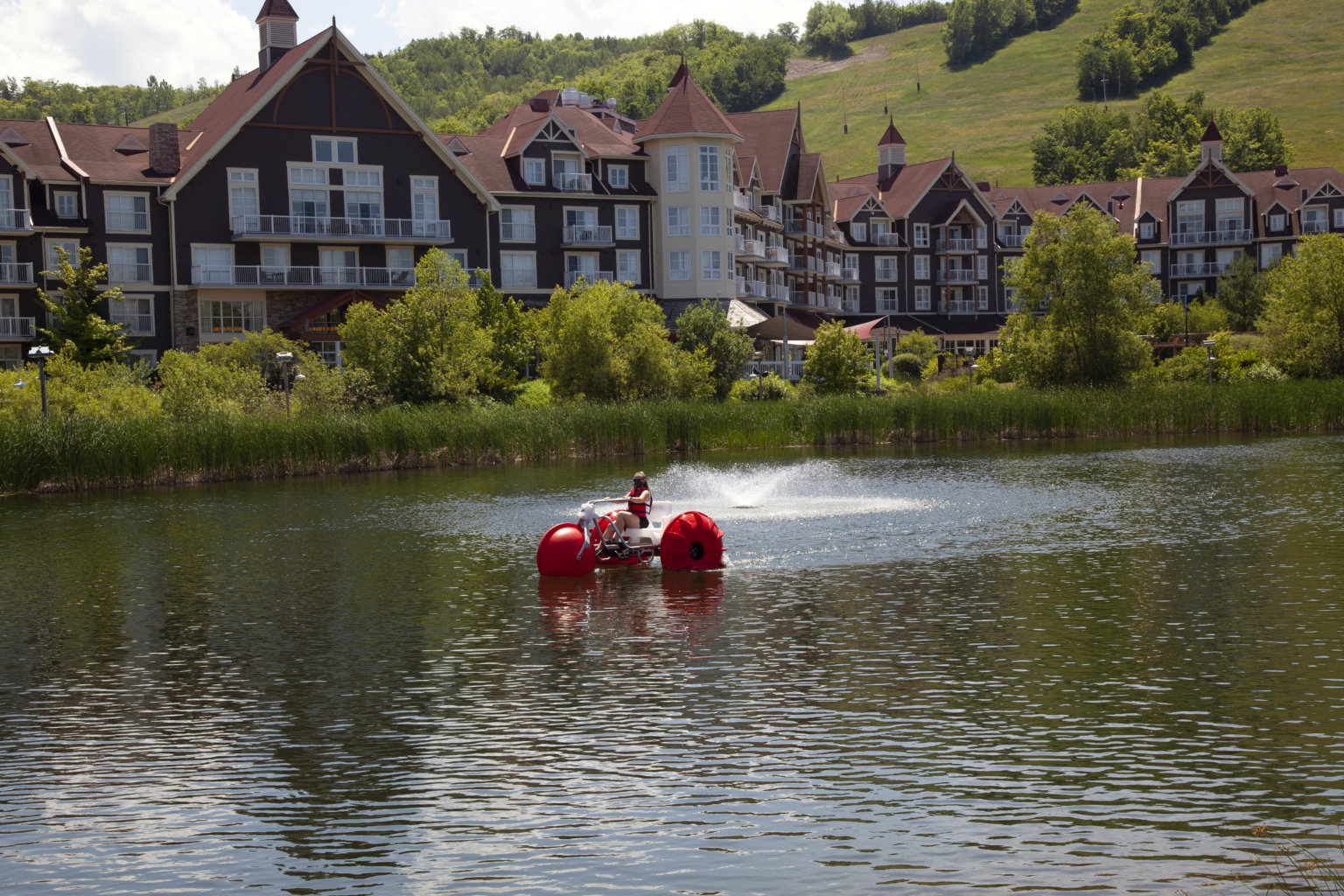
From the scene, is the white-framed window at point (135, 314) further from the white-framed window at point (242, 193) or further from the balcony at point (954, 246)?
the balcony at point (954, 246)

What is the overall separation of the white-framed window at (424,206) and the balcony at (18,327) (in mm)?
19399

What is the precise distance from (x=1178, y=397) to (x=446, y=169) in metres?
39.6

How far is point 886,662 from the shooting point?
1373 cm

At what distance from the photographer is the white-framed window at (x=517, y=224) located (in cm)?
7412

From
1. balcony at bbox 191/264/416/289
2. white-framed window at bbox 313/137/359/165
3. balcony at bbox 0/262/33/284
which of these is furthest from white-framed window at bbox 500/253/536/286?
balcony at bbox 0/262/33/284

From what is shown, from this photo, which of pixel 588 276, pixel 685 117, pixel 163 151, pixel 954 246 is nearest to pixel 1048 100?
pixel 954 246

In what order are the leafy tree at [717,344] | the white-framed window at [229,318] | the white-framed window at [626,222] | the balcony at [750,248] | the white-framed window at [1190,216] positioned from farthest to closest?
the white-framed window at [1190,216]
the balcony at [750,248]
the white-framed window at [626,222]
the white-framed window at [229,318]
the leafy tree at [717,344]

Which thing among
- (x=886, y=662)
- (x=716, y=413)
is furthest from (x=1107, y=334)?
(x=886, y=662)

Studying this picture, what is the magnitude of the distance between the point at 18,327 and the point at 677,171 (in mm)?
36603

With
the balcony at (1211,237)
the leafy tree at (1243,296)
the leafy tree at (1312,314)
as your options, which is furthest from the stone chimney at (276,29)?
the balcony at (1211,237)

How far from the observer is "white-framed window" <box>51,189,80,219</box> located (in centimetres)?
6569

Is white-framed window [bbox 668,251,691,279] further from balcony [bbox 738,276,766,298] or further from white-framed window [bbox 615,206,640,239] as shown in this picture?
balcony [bbox 738,276,766,298]

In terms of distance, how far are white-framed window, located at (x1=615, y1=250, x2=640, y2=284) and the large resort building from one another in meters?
0.12

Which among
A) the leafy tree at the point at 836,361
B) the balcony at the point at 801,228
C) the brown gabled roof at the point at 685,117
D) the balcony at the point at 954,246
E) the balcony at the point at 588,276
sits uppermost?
the brown gabled roof at the point at 685,117
